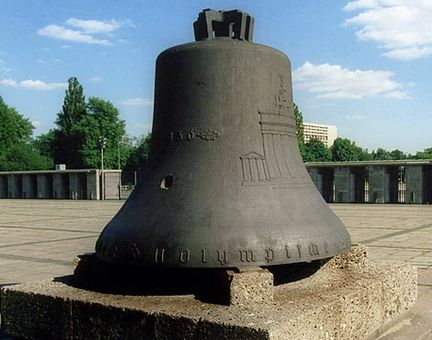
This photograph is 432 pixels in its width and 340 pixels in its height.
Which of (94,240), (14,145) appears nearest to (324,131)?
(14,145)

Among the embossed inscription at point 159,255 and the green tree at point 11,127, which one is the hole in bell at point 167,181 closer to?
the embossed inscription at point 159,255

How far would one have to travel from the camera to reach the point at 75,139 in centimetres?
A: 6588

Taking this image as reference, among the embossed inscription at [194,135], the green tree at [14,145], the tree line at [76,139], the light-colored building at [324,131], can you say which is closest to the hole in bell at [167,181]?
the embossed inscription at [194,135]

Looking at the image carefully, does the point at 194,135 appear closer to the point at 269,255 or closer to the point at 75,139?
the point at 269,255

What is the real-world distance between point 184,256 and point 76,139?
64.3 meters

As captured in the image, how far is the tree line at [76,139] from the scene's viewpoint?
60.5m

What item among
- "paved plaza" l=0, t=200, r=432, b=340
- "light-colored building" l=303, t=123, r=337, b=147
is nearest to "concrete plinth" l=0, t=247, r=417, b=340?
"paved plaza" l=0, t=200, r=432, b=340

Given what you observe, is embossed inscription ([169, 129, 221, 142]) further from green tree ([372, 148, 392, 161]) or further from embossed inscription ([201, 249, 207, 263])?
green tree ([372, 148, 392, 161])

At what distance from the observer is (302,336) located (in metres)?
3.10

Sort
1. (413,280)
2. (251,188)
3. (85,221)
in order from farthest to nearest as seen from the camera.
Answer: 1. (85,221)
2. (413,280)
3. (251,188)

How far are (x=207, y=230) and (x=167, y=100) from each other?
1.06 meters

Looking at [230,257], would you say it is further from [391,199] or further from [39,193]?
[39,193]

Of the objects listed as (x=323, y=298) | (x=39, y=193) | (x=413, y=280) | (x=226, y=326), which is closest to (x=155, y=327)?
(x=226, y=326)

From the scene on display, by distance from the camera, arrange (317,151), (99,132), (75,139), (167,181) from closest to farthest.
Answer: (167,181) → (99,132) → (75,139) → (317,151)
